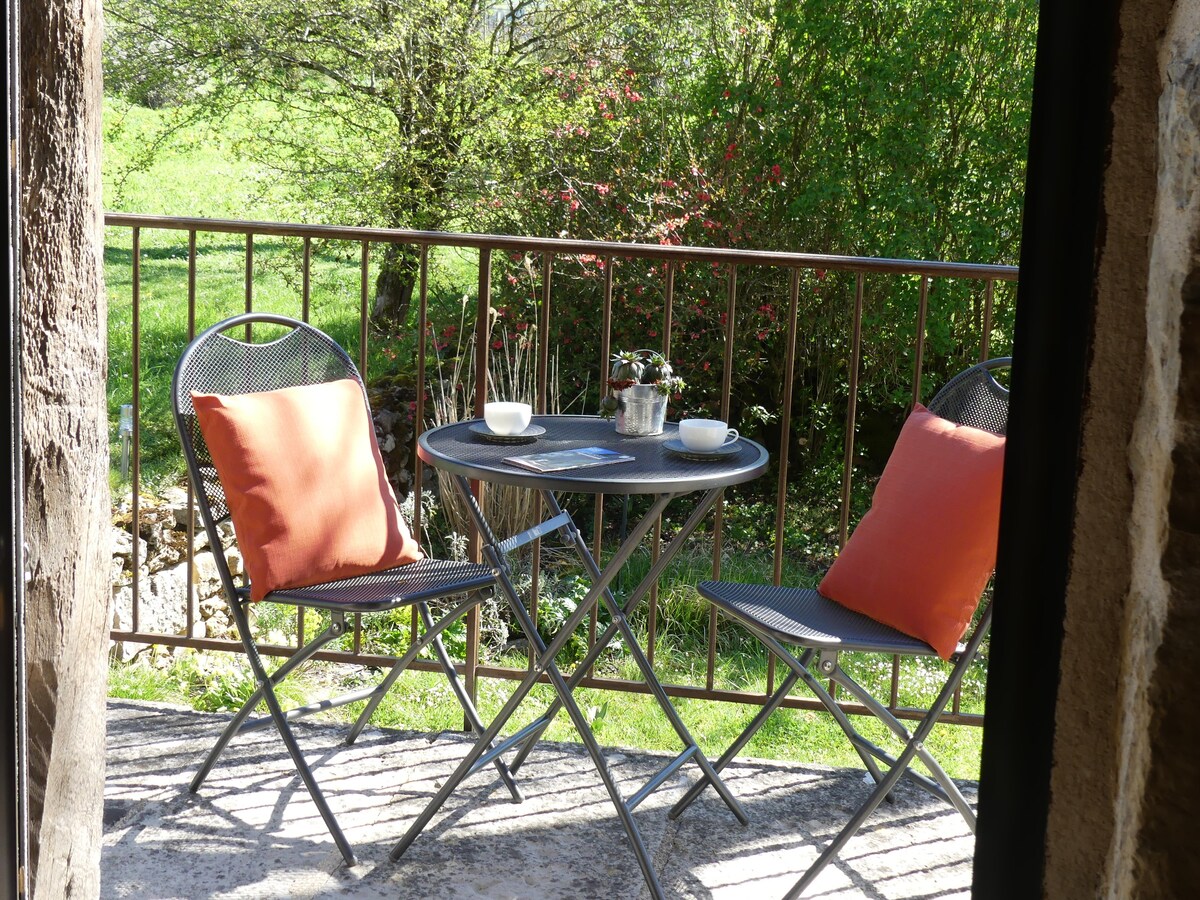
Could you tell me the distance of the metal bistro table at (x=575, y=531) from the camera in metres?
2.47

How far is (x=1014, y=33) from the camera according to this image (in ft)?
24.2

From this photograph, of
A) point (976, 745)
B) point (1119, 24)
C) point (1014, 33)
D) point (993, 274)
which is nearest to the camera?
point (1119, 24)

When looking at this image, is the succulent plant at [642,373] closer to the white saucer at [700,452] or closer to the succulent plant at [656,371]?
the succulent plant at [656,371]

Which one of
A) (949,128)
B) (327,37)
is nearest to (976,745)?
(949,128)

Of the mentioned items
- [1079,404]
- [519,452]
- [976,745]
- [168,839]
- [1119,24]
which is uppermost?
[1119,24]

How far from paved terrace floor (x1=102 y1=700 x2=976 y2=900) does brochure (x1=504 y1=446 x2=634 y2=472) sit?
0.83 meters

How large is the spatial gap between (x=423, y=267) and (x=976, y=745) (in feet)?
8.00

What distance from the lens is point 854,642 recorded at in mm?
2422

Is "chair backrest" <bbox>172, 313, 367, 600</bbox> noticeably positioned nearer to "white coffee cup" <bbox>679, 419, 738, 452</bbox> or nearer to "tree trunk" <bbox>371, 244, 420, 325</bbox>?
"white coffee cup" <bbox>679, 419, 738, 452</bbox>

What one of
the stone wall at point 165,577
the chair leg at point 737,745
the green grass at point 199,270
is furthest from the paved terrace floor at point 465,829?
the green grass at point 199,270

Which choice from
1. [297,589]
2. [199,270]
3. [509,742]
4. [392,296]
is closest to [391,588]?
[297,589]

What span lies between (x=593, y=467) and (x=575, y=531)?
0.39 metres

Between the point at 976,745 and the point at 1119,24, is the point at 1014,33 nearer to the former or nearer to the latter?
the point at 976,745

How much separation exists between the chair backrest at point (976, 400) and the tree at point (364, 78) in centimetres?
553
